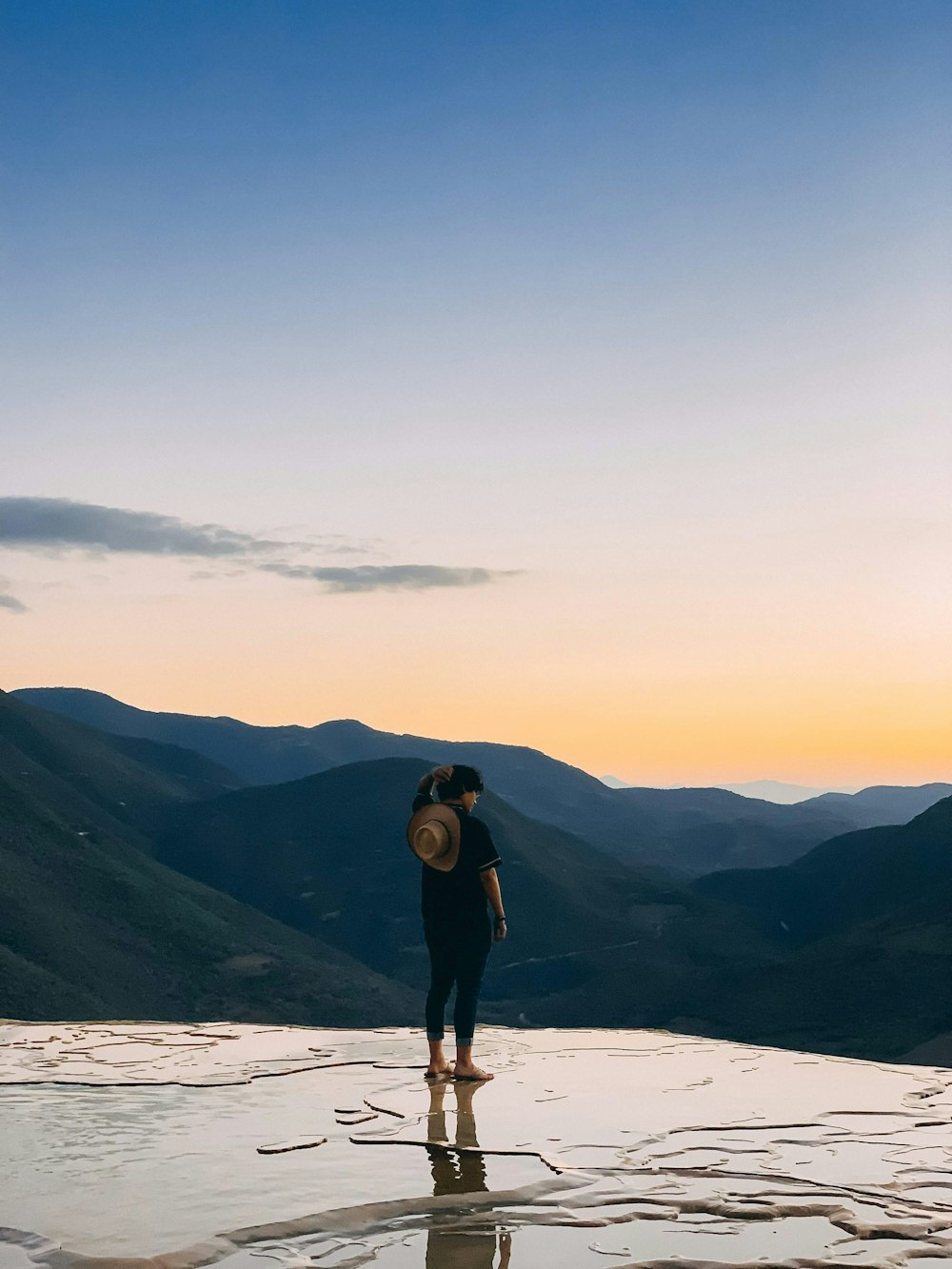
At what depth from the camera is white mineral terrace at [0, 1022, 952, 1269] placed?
4203 mm

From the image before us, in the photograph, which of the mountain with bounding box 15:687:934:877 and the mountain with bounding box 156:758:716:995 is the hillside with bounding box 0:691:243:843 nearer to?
the mountain with bounding box 156:758:716:995

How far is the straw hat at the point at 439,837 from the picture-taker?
24.0ft

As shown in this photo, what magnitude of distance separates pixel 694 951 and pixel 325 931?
61.0 ft

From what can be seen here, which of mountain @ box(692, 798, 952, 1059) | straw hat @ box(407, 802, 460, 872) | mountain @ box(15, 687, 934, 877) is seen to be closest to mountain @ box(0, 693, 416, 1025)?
mountain @ box(692, 798, 952, 1059)

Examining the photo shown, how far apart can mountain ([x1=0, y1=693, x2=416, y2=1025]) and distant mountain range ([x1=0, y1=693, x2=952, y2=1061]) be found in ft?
0.38

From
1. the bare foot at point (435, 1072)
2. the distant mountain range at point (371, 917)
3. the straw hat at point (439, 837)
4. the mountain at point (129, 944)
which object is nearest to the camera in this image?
the straw hat at point (439, 837)

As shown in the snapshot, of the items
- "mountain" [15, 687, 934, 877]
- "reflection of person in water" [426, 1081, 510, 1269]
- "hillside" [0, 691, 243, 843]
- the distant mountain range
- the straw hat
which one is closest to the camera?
"reflection of person in water" [426, 1081, 510, 1269]

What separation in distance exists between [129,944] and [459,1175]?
43.7 metres

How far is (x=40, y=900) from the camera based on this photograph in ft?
150

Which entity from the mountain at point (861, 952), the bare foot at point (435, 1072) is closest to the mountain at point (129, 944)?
the mountain at point (861, 952)

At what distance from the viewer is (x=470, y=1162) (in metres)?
5.33

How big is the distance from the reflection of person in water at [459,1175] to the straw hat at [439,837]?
1289mm

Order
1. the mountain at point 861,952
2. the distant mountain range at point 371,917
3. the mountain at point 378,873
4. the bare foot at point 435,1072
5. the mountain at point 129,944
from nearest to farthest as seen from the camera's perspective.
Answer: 1. the bare foot at point 435,1072
2. the mountain at point 129,944
3. the distant mountain range at point 371,917
4. the mountain at point 861,952
5. the mountain at point 378,873

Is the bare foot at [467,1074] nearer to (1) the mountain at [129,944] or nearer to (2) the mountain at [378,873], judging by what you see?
(1) the mountain at [129,944]
